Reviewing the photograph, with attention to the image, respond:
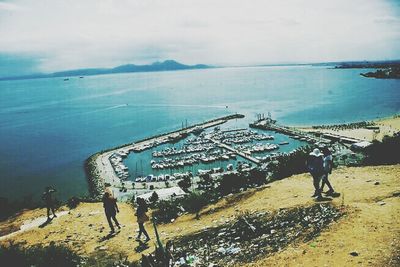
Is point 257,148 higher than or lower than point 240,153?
higher

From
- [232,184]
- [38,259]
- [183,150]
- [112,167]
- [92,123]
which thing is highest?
[38,259]

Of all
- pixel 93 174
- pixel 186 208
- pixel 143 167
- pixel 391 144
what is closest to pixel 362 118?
pixel 143 167

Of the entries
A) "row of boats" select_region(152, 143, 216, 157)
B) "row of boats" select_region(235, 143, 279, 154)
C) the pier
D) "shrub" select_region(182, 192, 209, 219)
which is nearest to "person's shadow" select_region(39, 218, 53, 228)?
"shrub" select_region(182, 192, 209, 219)

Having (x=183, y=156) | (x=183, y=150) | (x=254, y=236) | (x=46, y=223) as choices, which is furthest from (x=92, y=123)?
(x=254, y=236)

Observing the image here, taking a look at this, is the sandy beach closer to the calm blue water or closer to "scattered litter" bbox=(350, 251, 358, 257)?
the calm blue water

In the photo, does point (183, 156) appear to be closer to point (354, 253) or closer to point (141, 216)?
point (141, 216)
